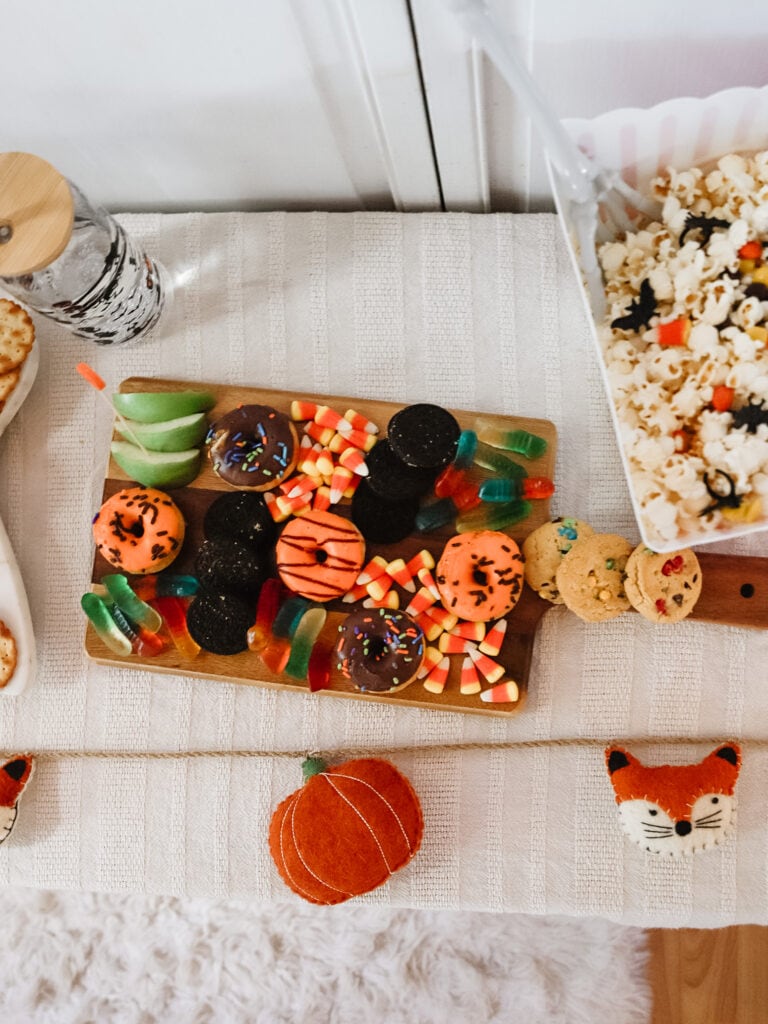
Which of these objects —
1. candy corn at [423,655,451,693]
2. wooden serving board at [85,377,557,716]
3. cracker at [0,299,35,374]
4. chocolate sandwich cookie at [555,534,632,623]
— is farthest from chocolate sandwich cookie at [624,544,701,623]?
cracker at [0,299,35,374]

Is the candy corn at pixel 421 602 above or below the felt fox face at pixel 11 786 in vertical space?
above

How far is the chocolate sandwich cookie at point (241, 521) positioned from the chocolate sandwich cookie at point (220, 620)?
71 mm

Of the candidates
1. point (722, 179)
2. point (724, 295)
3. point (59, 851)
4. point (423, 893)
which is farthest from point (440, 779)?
point (722, 179)

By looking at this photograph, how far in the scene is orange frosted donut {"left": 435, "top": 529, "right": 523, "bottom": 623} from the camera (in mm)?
907

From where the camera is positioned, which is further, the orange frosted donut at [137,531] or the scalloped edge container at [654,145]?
the orange frosted donut at [137,531]

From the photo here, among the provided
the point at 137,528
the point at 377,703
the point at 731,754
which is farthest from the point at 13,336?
the point at 731,754

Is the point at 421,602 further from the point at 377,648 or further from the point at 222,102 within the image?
the point at 222,102

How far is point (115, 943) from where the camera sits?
1.38 m

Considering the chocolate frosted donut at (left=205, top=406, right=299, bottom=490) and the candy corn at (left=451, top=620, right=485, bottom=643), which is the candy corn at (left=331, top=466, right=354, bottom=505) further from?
the candy corn at (left=451, top=620, right=485, bottom=643)

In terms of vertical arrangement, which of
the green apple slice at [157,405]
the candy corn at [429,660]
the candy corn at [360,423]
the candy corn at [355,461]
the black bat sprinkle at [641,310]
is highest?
the black bat sprinkle at [641,310]

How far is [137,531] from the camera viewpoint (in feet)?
3.14

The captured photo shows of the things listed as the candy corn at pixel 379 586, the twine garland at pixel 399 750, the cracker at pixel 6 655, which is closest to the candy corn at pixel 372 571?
the candy corn at pixel 379 586

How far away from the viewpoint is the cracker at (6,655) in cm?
100

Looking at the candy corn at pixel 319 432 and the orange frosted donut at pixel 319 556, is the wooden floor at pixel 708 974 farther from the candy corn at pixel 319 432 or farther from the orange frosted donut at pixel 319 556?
the candy corn at pixel 319 432
